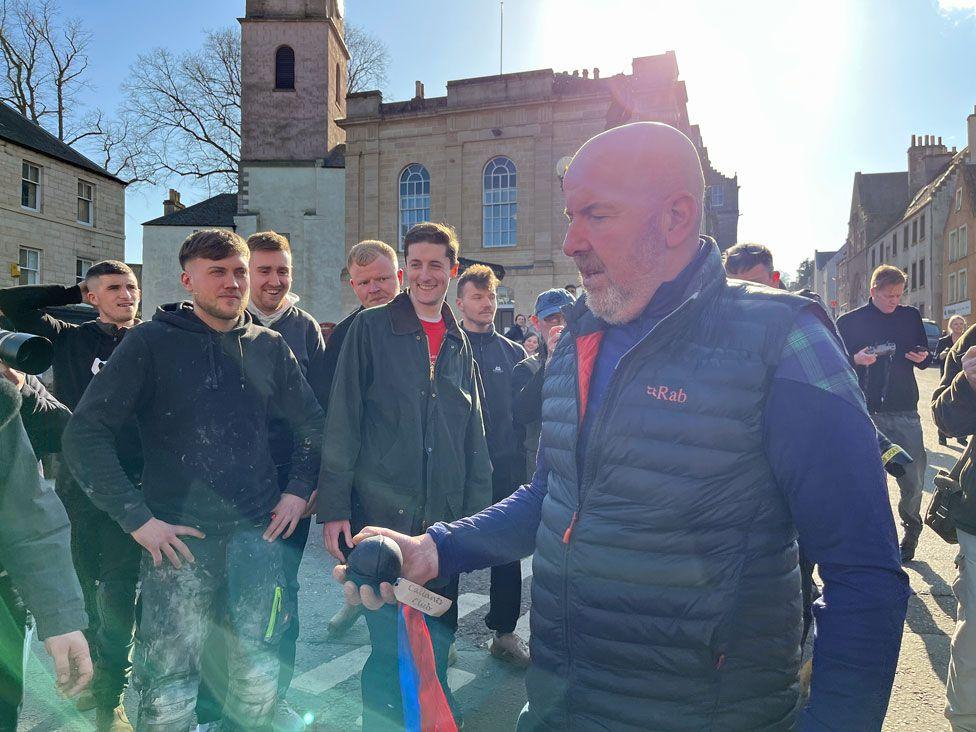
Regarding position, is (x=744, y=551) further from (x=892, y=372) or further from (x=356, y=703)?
(x=892, y=372)

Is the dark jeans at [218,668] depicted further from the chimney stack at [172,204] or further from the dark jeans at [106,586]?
the chimney stack at [172,204]

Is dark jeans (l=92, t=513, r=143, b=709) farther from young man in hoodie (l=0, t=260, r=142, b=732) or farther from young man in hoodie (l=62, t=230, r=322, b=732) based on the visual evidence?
young man in hoodie (l=62, t=230, r=322, b=732)

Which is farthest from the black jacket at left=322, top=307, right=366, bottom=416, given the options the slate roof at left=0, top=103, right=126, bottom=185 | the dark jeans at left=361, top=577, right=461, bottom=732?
the slate roof at left=0, top=103, right=126, bottom=185

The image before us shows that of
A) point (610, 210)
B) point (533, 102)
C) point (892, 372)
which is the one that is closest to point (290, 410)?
point (610, 210)

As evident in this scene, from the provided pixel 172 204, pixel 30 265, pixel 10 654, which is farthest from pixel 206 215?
pixel 10 654

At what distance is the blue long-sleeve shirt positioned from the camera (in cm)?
121

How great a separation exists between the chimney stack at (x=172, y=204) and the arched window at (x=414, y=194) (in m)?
12.8

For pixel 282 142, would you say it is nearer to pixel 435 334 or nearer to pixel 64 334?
pixel 64 334

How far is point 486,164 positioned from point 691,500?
1111 inches

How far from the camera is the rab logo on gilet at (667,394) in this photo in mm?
1432

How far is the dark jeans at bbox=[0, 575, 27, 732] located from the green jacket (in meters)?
1.28

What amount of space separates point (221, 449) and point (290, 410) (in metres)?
0.48

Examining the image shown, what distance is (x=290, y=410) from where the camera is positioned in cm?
325

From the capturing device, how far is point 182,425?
277 centimetres
